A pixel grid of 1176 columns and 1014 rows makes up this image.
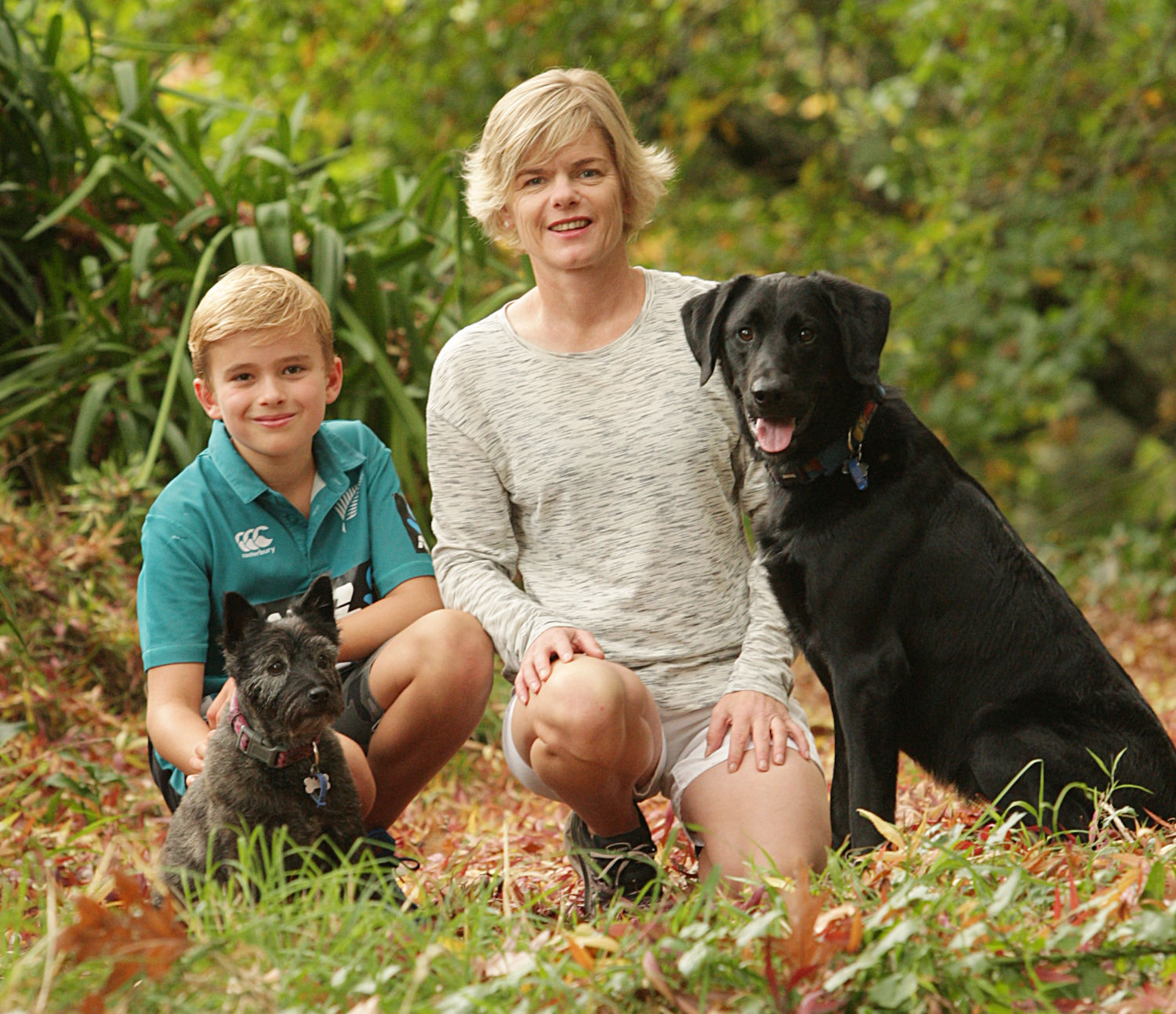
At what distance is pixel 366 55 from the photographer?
684cm

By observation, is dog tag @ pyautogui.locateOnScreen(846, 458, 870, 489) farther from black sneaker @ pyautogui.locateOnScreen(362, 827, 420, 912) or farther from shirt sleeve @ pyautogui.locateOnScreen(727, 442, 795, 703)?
black sneaker @ pyautogui.locateOnScreen(362, 827, 420, 912)

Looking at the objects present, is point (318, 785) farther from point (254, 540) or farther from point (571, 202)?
point (571, 202)

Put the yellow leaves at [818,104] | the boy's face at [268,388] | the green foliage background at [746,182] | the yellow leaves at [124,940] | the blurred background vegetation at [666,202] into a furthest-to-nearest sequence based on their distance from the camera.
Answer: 1. the yellow leaves at [818,104]
2. the green foliage background at [746,182]
3. the blurred background vegetation at [666,202]
4. the boy's face at [268,388]
5. the yellow leaves at [124,940]

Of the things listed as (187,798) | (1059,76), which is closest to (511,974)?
(187,798)

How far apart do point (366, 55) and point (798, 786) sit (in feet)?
19.3

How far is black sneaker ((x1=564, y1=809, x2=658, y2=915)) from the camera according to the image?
218cm

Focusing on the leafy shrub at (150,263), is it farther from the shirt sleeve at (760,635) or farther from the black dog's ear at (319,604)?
the black dog's ear at (319,604)

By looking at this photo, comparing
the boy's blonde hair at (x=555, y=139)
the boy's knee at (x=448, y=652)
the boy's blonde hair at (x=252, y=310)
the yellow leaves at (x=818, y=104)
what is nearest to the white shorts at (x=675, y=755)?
the boy's knee at (x=448, y=652)

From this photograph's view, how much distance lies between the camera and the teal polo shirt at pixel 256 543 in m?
2.19

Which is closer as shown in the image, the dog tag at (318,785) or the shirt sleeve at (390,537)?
the dog tag at (318,785)

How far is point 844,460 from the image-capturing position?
236 centimetres

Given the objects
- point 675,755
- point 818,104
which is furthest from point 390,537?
point 818,104

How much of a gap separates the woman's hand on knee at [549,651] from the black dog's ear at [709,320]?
575 millimetres

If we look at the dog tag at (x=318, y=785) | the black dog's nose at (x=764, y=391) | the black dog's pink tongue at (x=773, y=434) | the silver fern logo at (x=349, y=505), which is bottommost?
the dog tag at (x=318, y=785)
